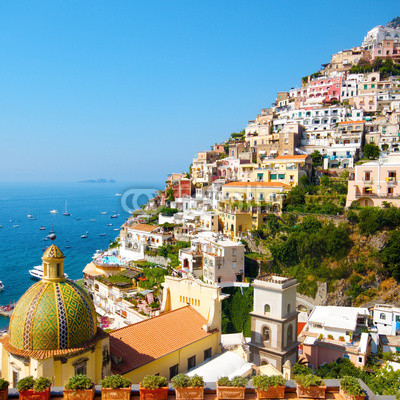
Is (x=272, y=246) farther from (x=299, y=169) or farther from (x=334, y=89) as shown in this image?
(x=334, y=89)

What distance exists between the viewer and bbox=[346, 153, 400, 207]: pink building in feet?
128

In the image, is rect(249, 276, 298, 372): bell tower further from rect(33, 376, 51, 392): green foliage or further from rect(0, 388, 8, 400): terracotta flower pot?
rect(0, 388, 8, 400): terracotta flower pot

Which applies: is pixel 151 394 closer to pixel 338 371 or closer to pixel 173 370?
pixel 173 370

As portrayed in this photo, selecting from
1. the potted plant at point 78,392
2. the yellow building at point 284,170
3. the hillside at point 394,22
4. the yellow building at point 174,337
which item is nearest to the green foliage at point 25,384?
the potted plant at point 78,392

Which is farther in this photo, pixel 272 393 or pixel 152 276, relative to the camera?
pixel 152 276

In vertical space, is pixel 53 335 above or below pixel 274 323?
above

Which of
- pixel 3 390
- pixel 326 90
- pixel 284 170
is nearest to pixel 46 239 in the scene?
pixel 284 170

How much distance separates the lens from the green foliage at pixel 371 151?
52094mm

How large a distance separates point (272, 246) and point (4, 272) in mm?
44456

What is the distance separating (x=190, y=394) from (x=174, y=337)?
294 inches

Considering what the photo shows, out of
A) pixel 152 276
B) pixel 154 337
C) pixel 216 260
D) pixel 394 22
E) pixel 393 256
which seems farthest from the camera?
pixel 394 22

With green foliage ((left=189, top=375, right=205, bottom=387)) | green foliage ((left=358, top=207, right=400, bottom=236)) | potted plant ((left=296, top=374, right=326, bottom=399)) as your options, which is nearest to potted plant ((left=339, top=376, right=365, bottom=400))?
potted plant ((left=296, top=374, right=326, bottom=399))

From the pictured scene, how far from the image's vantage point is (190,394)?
28.1 feet

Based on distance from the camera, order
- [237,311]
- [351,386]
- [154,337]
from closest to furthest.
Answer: [351,386] → [154,337] → [237,311]
